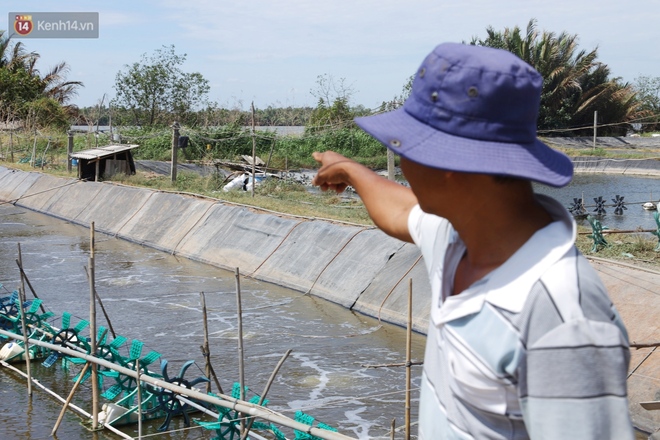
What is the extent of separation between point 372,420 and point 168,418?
6.46 ft

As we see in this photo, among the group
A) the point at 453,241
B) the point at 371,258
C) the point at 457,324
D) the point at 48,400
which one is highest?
the point at 453,241

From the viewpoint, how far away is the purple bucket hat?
1.25 meters

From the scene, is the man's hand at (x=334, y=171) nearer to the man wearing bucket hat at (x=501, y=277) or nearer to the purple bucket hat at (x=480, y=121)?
the man wearing bucket hat at (x=501, y=277)

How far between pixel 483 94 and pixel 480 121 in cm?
4

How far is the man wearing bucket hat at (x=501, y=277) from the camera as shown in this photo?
1103 mm

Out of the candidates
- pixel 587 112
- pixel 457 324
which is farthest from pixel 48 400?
pixel 587 112

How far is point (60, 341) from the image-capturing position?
8.53 metres

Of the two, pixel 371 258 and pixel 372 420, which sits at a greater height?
pixel 371 258

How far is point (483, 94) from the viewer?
126 cm

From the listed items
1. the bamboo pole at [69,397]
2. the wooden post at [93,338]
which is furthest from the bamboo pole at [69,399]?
the wooden post at [93,338]

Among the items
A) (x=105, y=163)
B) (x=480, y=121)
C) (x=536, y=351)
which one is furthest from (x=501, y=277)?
(x=105, y=163)

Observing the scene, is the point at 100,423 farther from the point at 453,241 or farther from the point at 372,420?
the point at 453,241

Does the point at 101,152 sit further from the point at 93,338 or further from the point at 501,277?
the point at 501,277

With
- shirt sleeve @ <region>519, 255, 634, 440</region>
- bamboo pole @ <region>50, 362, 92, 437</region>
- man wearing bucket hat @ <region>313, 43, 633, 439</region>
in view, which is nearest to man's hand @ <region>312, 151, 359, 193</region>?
man wearing bucket hat @ <region>313, 43, 633, 439</region>
